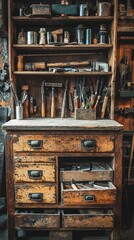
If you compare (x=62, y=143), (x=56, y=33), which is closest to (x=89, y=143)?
(x=62, y=143)

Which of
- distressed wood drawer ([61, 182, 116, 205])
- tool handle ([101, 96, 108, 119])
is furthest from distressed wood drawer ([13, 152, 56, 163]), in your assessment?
tool handle ([101, 96, 108, 119])

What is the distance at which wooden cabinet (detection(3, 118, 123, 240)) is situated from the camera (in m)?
1.91

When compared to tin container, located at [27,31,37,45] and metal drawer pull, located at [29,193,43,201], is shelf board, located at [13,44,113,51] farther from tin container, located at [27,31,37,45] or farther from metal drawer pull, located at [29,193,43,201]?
metal drawer pull, located at [29,193,43,201]

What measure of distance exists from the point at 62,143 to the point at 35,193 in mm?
453

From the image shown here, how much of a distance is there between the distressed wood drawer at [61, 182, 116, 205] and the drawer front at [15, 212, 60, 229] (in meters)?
0.17

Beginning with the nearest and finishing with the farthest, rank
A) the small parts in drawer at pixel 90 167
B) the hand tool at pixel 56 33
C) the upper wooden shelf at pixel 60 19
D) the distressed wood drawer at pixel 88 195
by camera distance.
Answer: the distressed wood drawer at pixel 88 195, the small parts in drawer at pixel 90 167, the upper wooden shelf at pixel 60 19, the hand tool at pixel 56 33

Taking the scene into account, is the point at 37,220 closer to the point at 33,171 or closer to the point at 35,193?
the point at 35,193

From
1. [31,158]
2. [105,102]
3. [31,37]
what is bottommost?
[31,158]

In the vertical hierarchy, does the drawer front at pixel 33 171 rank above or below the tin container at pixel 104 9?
below

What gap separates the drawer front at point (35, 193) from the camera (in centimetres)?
196

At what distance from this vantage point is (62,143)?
193cm

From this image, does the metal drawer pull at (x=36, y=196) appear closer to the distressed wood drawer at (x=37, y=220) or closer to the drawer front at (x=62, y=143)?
the distressed wood drawer at (x=37, y=220)

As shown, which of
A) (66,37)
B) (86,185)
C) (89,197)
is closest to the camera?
(89,197)

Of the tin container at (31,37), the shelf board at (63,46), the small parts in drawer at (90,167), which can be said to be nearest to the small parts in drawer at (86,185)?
the small parts in drawer at (90,167)
